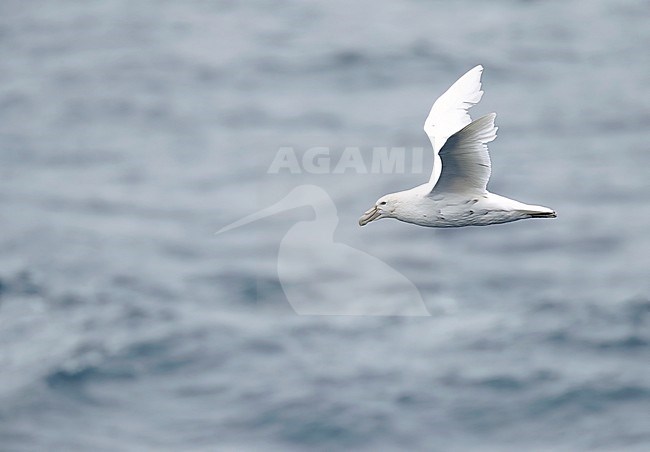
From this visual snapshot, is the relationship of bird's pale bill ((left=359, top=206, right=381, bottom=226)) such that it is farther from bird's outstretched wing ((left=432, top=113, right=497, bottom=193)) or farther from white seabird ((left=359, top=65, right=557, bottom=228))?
bird's outstretched wing ((left=432, top=113, right=497, bottom=193))

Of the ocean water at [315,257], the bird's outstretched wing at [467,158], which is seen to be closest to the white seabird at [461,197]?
the bird's outstretched wing at [467,158]

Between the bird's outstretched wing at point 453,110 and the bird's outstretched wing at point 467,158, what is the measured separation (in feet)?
4.67

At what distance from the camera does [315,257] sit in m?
48.0

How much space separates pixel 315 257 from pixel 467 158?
3353cm

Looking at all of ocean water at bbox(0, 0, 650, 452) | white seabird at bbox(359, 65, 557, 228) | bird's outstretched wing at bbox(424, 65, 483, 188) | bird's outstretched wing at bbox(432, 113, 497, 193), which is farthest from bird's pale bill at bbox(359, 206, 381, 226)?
ocean water at bbox(0, 0, 650, 452)

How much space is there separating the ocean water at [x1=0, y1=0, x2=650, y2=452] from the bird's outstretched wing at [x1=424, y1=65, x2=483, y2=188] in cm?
2363

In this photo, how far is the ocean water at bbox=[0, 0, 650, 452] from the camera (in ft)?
136

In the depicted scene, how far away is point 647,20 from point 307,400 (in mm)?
35274

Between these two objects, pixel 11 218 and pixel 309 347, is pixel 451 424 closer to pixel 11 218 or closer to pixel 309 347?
pixel 309 347

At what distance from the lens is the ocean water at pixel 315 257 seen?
136 ft

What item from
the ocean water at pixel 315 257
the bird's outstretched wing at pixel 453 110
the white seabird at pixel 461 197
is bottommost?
the white seabird at pixel 461 197

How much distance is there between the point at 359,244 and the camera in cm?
4831

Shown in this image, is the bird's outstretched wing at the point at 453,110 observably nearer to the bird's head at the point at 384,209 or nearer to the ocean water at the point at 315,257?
the bird's head at the point at 384,209

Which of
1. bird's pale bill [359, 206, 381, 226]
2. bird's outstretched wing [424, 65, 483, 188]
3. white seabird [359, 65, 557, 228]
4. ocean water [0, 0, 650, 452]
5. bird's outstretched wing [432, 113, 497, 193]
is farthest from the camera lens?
ocean water [0, 0, 650, 452]
